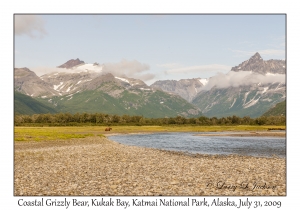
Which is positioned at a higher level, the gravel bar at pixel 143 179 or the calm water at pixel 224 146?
the gravel bar at pixel 143 179

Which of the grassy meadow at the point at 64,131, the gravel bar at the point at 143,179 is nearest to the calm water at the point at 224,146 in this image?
the grassy meadow at the point at 64,131

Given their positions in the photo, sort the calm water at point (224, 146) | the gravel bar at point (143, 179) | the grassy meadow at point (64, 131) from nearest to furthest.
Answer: the gravel bar at point (143, 179), the calm water at point (224, 146), the grassy meadow at point (64, 131)

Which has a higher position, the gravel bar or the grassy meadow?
the gravel bar

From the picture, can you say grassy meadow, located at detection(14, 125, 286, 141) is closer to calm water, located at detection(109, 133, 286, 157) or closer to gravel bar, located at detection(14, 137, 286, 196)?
calm water, located at detection(109, 133, 286, 157)

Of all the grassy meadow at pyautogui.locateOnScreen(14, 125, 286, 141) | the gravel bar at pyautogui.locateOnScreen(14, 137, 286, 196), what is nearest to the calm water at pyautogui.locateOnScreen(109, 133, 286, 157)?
the grassy meadow at pyautogui.locateOnScreen(14, 125, 286, 141)

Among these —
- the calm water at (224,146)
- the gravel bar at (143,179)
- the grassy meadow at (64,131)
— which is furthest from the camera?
the grassy meadow at (64,131)

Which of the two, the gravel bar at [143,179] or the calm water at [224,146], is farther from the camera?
the calm water at [224,146]

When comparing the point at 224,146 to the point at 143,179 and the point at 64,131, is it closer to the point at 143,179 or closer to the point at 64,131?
the point at 143,179

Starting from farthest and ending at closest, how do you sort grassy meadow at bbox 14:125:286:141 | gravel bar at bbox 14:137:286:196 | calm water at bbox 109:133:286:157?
grassy meadow at bbox 14:125:286:141 < calm water at bbox 109:133:286:157 < gravel bar at bbox 14:137:286:196

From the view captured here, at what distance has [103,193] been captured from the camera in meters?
21.8

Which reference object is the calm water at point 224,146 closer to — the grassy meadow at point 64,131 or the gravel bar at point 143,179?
the grassy meadow at point 64,131
